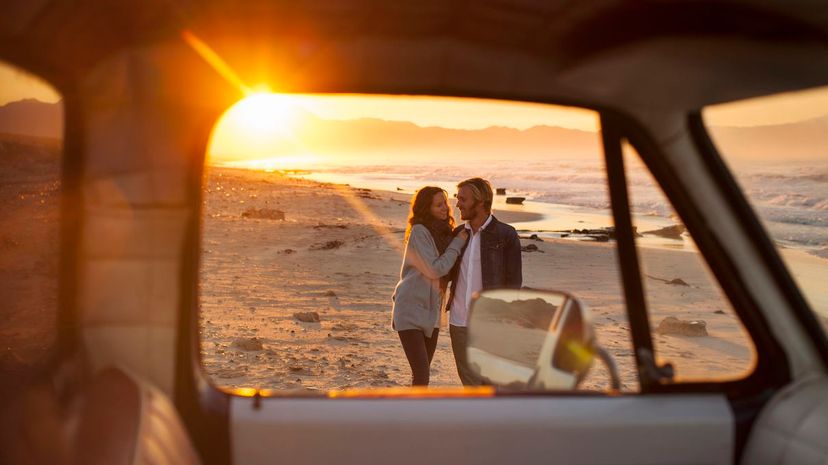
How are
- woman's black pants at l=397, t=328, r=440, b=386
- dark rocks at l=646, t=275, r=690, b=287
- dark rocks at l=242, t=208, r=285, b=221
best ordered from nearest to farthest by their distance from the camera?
dark rocks at l=646, t=275, r=690, b=287, woman's black pants at l=397, t=328, r=440, b=386, dark rocks at l=242, t=208, r=285, b=221

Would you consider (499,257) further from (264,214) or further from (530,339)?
(264,214)

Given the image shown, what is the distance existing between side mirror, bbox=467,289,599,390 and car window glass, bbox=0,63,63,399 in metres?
1.12

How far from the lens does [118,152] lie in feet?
7.22

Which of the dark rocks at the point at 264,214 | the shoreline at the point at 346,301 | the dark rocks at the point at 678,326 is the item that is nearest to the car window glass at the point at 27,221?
the shoreline at the point at 346,301

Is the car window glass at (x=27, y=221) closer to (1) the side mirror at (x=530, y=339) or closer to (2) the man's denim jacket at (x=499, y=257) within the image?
(1) the side mirror at (x=530, y=339)

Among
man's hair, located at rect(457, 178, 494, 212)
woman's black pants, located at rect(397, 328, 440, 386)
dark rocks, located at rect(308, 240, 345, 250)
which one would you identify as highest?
man's hair, located at rect(457, 178, 494, 212)

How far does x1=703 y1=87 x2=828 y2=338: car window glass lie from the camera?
2.14 meters

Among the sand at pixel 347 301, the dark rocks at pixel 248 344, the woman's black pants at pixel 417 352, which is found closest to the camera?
the sand at pixel 347 301

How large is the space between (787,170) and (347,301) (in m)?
12.2

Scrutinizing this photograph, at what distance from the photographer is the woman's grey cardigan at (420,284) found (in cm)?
604

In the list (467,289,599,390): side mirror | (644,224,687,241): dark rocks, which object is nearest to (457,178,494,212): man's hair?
(467,289,599,390): side mirror

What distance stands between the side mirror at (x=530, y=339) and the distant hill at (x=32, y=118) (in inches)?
47.2

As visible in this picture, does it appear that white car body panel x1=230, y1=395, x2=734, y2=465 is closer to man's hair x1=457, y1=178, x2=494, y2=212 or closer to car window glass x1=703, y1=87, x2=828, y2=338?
car window glass x1=703, y1=87, x2=828, y2=338

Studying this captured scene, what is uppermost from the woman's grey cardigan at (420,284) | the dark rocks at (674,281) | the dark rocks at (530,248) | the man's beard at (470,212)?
the dark rocks at (674,281)
